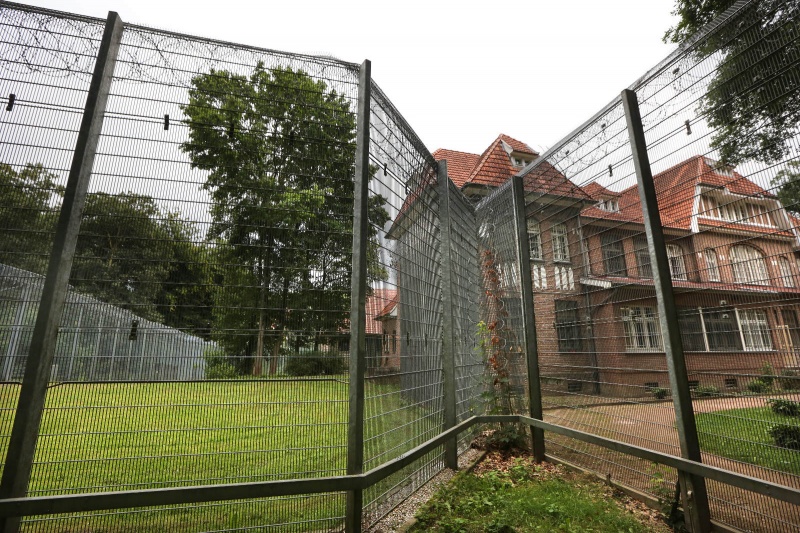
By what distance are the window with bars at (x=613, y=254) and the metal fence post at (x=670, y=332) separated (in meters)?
0.46

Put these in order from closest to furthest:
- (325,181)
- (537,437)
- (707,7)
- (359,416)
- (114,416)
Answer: (114,416) → (359,416) → (325,181) → (537,437) → (707,7)

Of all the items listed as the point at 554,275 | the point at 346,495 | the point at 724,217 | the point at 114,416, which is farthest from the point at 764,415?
the point at 114,416

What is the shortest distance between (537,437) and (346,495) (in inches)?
108

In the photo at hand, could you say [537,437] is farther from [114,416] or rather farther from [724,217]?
[114,416]

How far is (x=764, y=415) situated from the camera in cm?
251

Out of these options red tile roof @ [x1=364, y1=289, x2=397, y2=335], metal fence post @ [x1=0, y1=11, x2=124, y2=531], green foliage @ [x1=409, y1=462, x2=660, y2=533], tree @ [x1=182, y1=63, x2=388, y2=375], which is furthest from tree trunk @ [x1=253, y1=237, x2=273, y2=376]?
green foliage @ [x1=409, y1=462, x2=660, y2=533]

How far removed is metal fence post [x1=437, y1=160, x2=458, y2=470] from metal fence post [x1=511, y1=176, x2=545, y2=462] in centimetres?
98

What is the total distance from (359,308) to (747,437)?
2.80 metres

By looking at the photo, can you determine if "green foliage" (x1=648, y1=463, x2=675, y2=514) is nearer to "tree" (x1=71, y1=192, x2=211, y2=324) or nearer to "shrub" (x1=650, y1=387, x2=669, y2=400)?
"shrub" (x1=650, y1=387, x2=669, y2=400)

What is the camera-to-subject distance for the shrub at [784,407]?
239 cm

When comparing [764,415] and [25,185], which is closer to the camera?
[764,415]

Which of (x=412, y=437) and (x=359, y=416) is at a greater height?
(x=359, y=416)

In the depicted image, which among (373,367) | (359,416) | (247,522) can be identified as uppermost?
(373,367)

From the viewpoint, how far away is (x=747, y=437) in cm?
261
